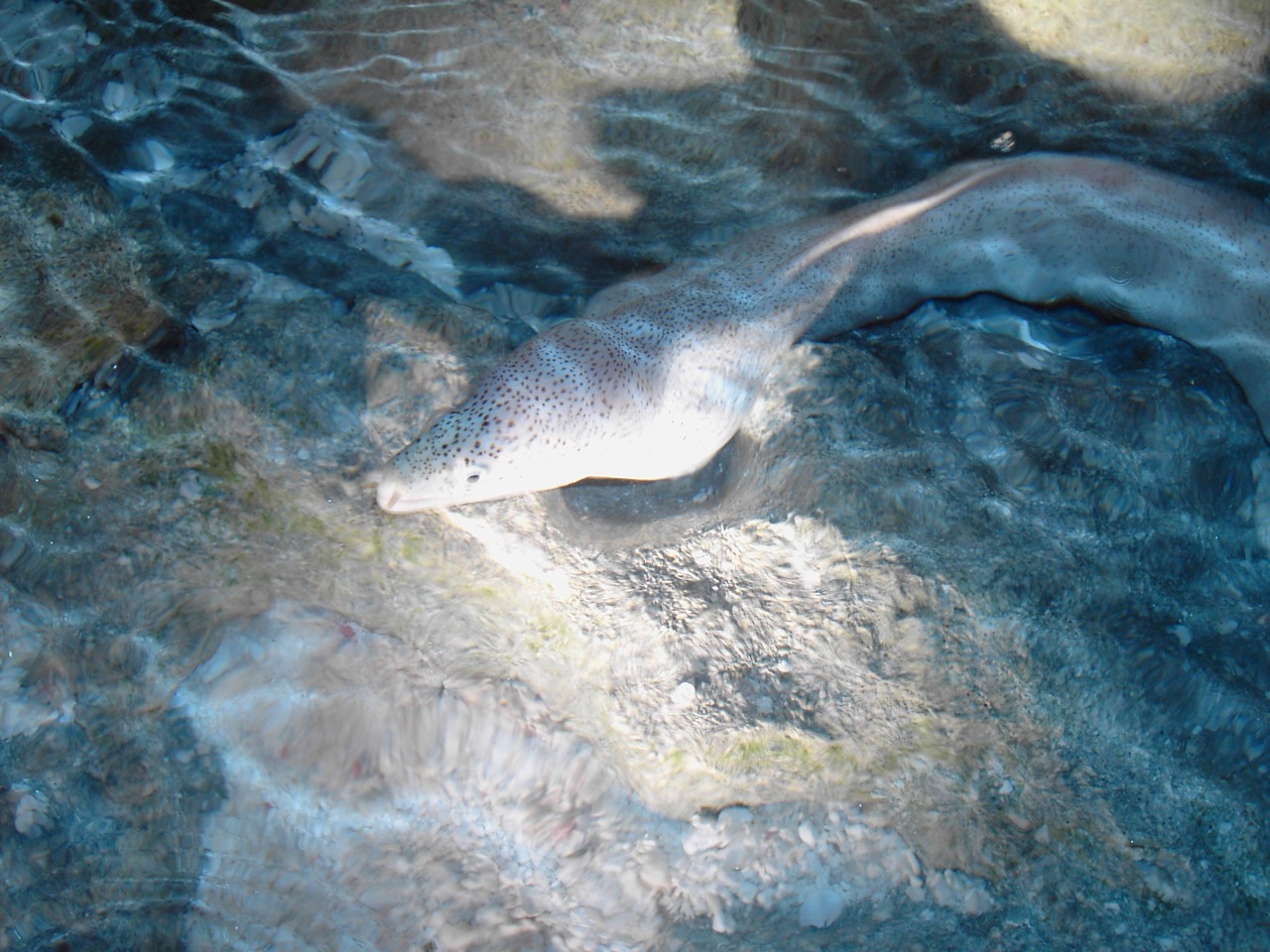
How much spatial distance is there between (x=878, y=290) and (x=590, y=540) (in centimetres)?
198

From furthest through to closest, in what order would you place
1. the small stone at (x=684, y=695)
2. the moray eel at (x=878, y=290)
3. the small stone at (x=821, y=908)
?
1. the moray eel at (x=878, y=290)
2. the small stone at (x=684, y=695)
3. the small stone at (x=821, y=908)

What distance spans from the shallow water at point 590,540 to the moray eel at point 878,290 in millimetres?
158

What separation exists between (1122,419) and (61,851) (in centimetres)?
412

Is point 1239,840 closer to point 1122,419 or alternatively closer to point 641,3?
point 1122,419

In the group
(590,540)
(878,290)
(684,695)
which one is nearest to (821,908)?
(684,695)

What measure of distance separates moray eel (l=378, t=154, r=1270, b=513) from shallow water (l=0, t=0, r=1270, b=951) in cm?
16

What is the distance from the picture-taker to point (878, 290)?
148 inches

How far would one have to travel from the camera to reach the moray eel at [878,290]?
332cm

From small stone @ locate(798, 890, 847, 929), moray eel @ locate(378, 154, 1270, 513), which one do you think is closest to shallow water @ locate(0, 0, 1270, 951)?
small stone @ locate(798, 890, 847, 929)

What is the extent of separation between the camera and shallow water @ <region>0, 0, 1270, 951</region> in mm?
2361

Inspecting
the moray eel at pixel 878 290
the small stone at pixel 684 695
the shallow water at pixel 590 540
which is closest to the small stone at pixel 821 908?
the shallow water at pixel 590 540

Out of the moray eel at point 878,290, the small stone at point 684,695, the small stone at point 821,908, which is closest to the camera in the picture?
the small stone at point 821,908

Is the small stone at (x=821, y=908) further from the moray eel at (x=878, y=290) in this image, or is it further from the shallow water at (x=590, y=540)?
the moray eel at (x=878, y=290)

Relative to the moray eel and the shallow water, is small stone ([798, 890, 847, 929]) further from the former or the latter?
the moray eel
